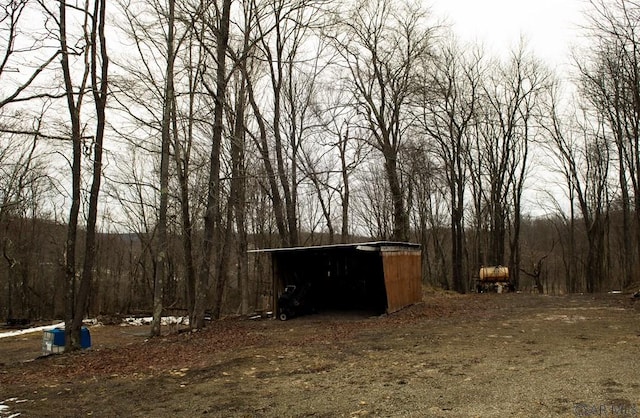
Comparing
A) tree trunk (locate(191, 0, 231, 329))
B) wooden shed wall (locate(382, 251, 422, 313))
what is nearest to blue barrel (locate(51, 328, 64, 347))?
tree trunk (locate(191, 0, 231, 329))

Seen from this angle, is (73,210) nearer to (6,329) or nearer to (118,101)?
(118,101)

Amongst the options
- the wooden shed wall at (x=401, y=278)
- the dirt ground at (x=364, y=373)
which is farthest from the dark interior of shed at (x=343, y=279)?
the dirt ground at (x=364, y=373)

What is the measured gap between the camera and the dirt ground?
521 cm

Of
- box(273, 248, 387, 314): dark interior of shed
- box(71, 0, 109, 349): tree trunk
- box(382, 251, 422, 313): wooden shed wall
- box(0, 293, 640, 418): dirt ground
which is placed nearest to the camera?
box(0, 293, 640, 418): dirt ground

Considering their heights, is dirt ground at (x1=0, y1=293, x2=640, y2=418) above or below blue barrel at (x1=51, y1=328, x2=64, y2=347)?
above

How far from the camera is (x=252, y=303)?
30016mm

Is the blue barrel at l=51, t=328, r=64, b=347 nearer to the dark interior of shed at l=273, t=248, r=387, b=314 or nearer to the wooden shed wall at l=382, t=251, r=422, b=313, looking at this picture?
the dark interior of shed at l=273, t=248, r=387, b=314

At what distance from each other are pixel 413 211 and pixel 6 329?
83.5ft

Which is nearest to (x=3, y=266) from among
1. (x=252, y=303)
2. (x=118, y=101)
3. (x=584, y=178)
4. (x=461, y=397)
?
(x=252, y=303)

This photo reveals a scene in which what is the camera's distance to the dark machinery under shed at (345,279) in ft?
49.0

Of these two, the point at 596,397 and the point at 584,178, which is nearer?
the point at 596,397

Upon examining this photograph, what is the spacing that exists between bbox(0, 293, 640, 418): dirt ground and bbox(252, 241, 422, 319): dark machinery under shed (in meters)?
2.80

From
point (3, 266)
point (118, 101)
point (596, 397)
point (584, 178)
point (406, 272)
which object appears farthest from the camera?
point (584, 178)

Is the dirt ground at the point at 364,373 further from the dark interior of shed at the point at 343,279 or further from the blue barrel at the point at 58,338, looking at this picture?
the dark interior of shed at the point at 343,279
